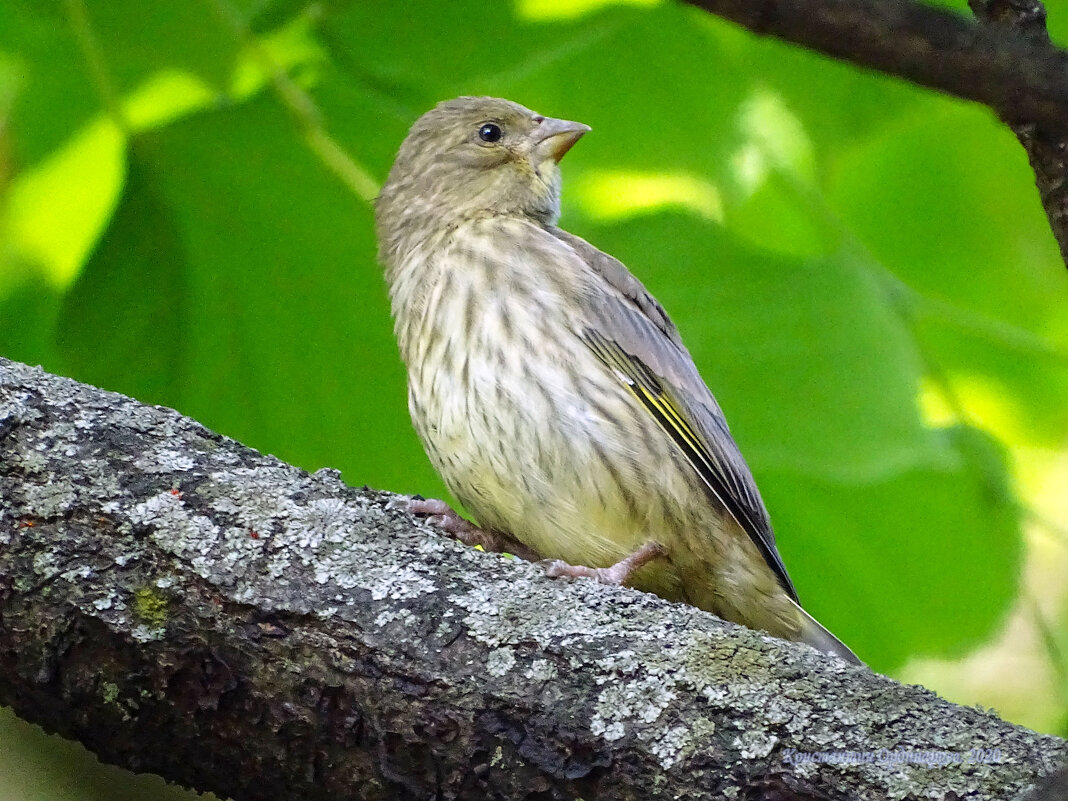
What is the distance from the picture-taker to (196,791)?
6.80 ft

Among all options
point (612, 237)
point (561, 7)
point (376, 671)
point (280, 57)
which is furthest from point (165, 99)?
point (376, 671)

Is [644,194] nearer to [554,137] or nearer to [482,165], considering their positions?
[554,137]

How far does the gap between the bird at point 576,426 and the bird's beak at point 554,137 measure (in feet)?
0.05

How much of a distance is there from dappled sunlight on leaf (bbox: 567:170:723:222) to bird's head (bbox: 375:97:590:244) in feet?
1.27

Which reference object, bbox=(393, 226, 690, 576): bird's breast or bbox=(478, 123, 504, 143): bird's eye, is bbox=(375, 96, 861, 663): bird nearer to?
bbox=(393, 226, 690, 576): bird's breast

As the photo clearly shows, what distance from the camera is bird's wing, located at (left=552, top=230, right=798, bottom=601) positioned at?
3.31m

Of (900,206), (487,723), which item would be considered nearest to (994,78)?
(487,723)

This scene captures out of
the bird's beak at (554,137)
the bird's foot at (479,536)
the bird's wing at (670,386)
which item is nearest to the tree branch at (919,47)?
the bird's wing at (670,386)

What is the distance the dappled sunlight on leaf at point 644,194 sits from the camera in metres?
3.08

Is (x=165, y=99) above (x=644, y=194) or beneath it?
beneath

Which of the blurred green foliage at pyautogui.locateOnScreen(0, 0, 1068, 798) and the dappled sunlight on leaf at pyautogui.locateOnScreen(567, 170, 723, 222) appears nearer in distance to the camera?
the blurred green foliage at pyautogui.locateOnScreen(0, 0, 1068, 798)

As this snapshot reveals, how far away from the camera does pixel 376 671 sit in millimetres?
1998

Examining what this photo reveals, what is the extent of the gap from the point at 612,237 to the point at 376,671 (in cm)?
141

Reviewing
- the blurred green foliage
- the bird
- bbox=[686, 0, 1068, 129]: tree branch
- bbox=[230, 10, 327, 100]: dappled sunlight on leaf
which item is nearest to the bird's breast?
the bird
